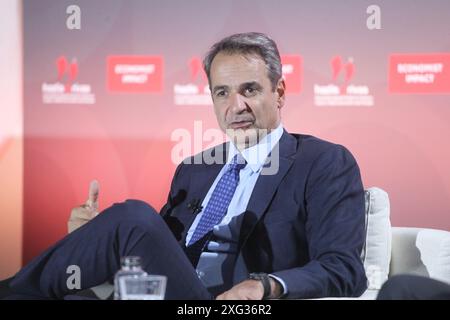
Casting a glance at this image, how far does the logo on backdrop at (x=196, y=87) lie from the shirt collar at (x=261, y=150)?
818 millimetres

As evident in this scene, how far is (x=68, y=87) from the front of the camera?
11.7 ft

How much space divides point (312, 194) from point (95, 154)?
4.84 feet

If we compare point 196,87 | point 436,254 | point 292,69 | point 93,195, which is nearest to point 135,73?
point 196,87

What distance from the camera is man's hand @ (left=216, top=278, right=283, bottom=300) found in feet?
6.90

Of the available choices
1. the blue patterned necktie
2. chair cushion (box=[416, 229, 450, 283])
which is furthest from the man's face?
chair cushion (box=[416, 229, 450, 283])

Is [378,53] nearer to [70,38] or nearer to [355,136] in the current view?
[355,136]

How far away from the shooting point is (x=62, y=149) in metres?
3.63

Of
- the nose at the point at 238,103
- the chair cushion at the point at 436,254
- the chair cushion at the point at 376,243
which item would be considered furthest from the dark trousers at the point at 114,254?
the chair cushion at the point at 436,254

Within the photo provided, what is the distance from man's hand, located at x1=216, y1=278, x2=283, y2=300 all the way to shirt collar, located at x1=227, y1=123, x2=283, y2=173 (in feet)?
2.07

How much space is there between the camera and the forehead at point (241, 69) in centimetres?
275

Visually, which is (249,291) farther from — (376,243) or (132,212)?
(376,243)

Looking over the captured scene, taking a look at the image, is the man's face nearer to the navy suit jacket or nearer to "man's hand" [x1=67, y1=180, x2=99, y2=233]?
the navy suit jacket

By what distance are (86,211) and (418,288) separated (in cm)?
205

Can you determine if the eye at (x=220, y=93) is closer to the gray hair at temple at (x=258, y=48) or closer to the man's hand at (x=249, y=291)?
the gray hair at temple at (x=258, y=48)
